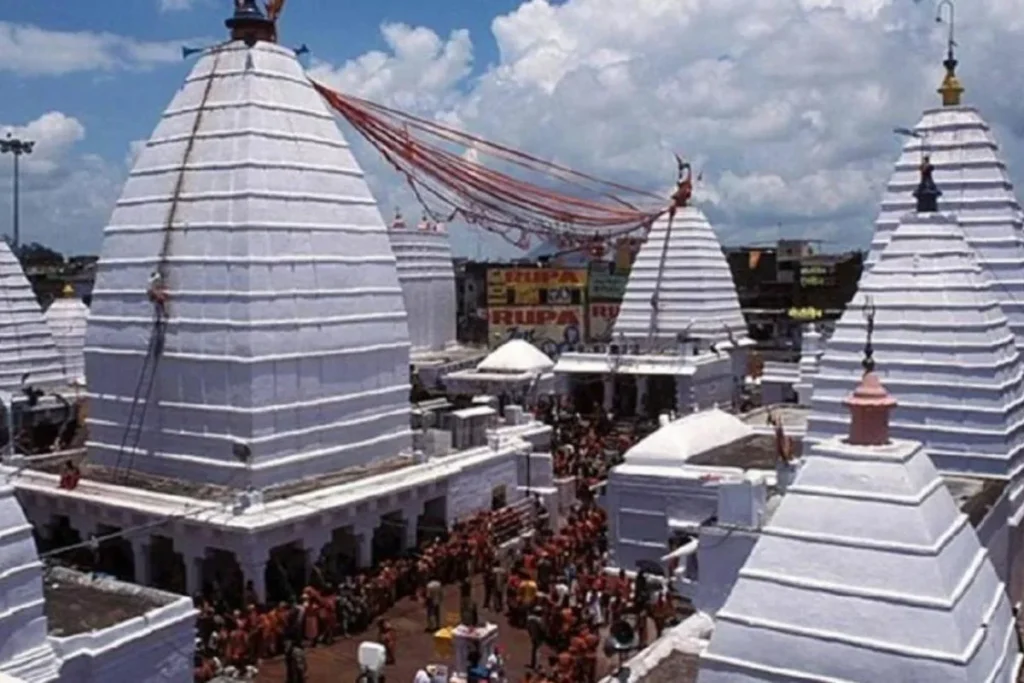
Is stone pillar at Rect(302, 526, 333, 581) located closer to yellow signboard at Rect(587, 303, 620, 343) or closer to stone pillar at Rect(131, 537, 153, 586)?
stone pillar at Rect(131, 537, 153, 586)

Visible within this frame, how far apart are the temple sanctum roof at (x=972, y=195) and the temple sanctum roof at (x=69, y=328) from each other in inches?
977

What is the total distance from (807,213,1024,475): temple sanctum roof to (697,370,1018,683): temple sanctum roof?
31.5ft

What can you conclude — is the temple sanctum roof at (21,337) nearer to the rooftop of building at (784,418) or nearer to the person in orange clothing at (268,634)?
the person in orange clothing at (268,634)

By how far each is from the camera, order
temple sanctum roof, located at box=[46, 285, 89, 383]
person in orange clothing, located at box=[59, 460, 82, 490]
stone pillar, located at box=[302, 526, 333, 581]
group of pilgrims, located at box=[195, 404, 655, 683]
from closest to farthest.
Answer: group of pilgrims, located at box=[195, 404, 655, 683], stone pillar, located at box=[302, 526, 333, 581], person in orange clothing, located at box=[59, 460, 82, 490], temple sanctum roof, located at box=[46, 285, 89, 383]

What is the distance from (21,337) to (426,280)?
16.0 m

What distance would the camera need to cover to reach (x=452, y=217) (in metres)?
32.4

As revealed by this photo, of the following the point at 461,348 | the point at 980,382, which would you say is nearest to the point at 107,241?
the point at 980,382

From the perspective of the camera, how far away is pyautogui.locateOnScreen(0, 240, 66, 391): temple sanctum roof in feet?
109

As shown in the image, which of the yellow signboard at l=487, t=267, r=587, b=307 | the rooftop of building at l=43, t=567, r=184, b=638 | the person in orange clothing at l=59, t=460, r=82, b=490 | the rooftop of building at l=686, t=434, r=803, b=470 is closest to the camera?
the rooftop of building at l=43, t=567, r=184, b=638

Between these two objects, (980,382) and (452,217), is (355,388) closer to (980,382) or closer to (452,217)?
(452,217)

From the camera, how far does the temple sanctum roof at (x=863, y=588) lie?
11.0 metres

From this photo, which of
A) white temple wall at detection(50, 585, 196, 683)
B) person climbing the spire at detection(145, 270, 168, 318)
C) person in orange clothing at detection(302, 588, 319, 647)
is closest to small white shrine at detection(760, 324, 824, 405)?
person in orange clothing at detection(302, 588, 319, 647)

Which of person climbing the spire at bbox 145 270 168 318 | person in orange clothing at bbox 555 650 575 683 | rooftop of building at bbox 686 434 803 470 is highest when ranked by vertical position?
person climbing the spire at bbox 145 270 168 318

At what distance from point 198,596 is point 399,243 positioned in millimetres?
24910
